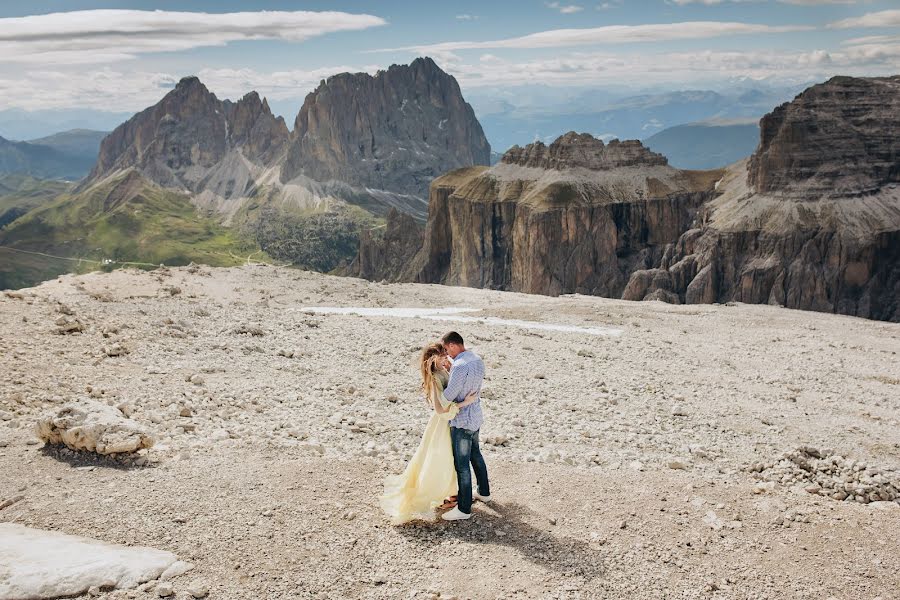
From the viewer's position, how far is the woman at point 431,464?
437 inches

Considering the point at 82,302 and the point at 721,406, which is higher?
the point at 82,302

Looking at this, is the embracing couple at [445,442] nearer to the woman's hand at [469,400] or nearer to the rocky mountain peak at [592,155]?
the woman's hand at [469,400]

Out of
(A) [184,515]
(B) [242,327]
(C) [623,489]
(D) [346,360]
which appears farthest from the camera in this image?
(B) [242,327]

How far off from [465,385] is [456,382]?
6.7 inches

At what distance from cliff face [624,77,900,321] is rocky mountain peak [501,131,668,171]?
27.4 meters

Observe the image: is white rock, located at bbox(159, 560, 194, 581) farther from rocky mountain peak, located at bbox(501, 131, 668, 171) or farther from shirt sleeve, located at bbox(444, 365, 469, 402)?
rocky mountain peak, located at bbox(501, 131, 668, 171)

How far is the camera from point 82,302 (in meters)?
26.1

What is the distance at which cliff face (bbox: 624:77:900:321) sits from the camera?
93.7 meters

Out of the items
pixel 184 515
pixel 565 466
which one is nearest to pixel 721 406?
pixel 565 466

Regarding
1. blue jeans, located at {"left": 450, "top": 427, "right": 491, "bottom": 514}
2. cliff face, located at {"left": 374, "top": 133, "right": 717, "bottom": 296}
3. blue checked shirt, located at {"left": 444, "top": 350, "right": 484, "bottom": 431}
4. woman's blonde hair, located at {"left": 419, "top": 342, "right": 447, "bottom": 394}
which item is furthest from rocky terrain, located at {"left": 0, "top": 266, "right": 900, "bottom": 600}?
cliff face, located at {"left": 374, "top": 133, "right": 717, "bottom": 296}

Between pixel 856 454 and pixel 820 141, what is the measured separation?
100 metres

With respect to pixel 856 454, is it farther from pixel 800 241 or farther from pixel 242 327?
pixel 800 241

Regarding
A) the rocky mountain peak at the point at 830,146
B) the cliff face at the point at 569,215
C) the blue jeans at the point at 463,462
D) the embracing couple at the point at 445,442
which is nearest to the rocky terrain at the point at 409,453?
the embracing couple at the point at 445,442

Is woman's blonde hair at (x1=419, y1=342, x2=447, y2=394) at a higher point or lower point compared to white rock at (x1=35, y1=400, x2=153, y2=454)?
higher
